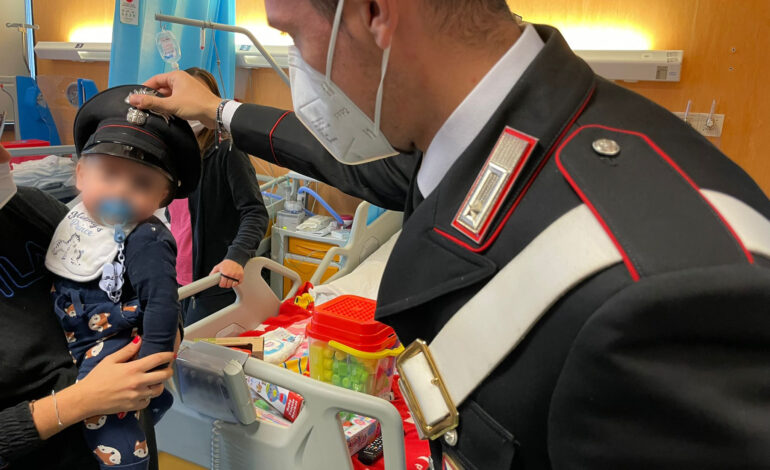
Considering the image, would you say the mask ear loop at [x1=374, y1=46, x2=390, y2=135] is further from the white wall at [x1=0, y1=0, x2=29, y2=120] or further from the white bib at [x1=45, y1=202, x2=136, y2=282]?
the white wall at [x1=0, y1=0, x2=29, y2=120]

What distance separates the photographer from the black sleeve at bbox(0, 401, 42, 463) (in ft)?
4.02

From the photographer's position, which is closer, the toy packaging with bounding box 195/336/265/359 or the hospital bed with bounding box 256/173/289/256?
the toy packaging with bounding box 195/336/265/359

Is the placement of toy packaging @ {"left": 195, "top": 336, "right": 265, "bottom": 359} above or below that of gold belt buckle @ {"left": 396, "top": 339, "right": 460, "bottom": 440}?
below

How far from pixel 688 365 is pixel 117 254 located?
1.33 m

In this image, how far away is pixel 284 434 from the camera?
1803 mm

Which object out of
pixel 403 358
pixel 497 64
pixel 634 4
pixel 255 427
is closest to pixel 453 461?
pixel 403 358

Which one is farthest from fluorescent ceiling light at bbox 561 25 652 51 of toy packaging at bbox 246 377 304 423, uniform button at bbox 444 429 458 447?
uniform button at bbox 444 429 458 447

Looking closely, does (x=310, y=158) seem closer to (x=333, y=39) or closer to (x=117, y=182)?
(x=117, y=182)

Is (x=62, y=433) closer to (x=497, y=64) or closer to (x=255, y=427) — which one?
(x=255, y=427)

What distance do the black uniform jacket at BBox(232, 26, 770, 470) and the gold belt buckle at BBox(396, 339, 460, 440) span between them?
0.02m

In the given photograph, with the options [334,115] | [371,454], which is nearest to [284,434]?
[371,454]

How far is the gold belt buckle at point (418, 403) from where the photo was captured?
86cm

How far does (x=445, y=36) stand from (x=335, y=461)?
1.35 meters

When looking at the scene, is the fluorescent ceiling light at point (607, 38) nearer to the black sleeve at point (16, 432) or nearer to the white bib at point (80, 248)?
the white bib at point (80, 248)
